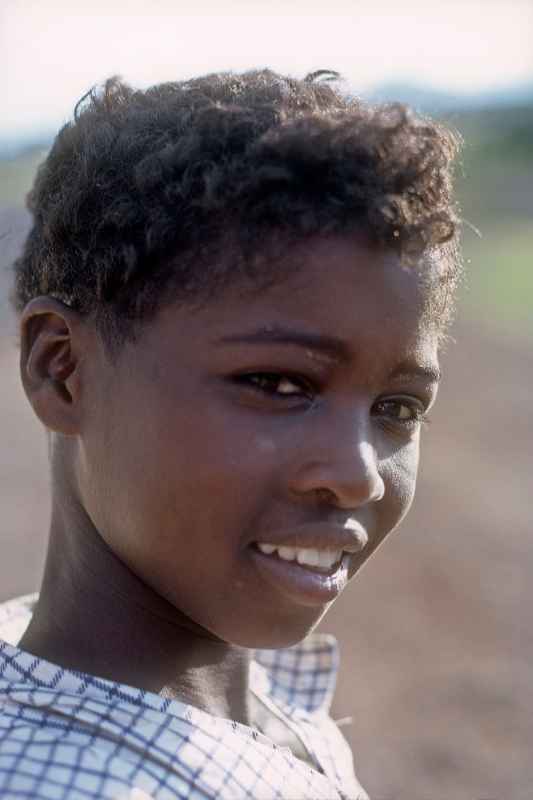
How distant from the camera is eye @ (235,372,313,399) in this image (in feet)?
6.44

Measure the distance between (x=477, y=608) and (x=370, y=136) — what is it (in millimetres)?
3928

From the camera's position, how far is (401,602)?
A: 222 inches

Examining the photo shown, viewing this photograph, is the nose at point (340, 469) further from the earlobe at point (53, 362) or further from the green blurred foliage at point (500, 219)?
the green blurred foliage at point (500, 219)

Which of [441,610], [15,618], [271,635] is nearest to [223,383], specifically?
[271,635]

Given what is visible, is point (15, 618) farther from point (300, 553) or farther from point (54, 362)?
point (300, 553)

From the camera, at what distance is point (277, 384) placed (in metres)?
1.97

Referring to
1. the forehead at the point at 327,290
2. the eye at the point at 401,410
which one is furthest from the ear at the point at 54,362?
the eye at the point at 401,410

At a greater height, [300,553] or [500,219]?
[500,219]

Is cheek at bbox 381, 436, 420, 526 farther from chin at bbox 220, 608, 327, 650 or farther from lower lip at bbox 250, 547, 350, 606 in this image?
chin at bbox 220, 608, 327, 650

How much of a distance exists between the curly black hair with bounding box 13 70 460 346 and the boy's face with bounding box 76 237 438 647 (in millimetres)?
51

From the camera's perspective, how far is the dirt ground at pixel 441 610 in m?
4.32

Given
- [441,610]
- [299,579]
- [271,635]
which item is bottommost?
[441,610]

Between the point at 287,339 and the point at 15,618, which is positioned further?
the point at 15,618

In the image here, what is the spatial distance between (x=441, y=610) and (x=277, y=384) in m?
3.77
